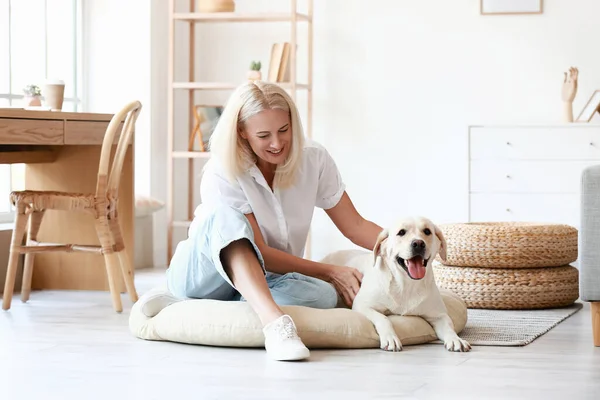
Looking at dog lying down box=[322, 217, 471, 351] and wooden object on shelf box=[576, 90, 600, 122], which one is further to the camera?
wooden object on shelf box=[576, 90, 600, 122]

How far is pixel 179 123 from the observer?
223 inches

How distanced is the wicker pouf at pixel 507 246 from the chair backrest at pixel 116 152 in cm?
126

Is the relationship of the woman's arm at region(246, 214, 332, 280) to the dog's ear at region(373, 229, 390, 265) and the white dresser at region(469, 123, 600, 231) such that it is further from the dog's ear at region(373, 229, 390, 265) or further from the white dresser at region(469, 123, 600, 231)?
the white dresser at region(469, 123, 600, 231)

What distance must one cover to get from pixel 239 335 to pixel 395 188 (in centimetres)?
283

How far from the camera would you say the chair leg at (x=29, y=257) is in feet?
12.7

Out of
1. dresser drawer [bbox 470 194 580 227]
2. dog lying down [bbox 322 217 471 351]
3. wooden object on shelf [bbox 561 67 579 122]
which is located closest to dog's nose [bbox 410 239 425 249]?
dog lying down [bbox 322 217 471 351]

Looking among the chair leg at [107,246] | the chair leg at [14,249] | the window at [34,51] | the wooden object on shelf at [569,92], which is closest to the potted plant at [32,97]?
the window at [34,51]

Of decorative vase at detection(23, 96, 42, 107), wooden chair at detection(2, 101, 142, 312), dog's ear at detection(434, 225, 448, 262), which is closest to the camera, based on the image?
dog's ear at detection(434, 225, 448, 262)

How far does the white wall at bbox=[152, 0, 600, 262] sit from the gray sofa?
2.43m

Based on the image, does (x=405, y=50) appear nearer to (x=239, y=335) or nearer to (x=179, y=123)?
(x=179, y=123)

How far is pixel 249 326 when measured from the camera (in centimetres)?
276

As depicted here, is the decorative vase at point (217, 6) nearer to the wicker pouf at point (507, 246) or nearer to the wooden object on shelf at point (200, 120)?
the wooden object on shelf at point (200, 120)

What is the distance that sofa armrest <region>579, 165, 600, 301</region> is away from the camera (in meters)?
2.83

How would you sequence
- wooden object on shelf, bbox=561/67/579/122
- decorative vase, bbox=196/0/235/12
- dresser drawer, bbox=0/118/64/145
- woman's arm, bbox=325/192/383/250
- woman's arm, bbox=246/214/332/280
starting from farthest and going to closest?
decorative vase, bbox=196/0/235/12 < wooden object on shelf, bbox=561/67/579/122 < dresser drawer, bbox=0/118/64/145 < woman's arm, bbox=325/192/383/250 < woman's arm, bbox=246/214/332/280
